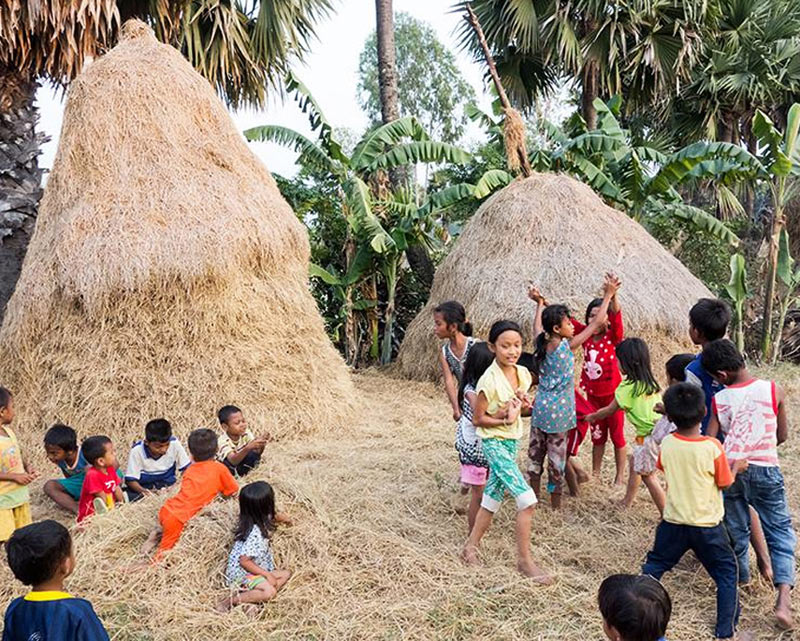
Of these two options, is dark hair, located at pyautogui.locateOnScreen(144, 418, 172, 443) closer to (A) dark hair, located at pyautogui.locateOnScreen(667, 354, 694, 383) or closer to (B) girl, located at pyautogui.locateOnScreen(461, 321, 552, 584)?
(B) girl, located at pyautogui.locateOnScreen(461, 321, 552, 584)

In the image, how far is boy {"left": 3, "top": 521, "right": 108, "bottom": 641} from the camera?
7.77 feet

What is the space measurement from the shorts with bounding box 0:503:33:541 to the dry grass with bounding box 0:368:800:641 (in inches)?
12.6

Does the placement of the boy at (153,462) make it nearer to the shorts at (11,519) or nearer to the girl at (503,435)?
the shorts at (11,519)

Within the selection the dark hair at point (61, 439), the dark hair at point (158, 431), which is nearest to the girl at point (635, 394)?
the dark hair at point (158, 431)

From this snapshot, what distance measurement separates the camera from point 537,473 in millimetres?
4781

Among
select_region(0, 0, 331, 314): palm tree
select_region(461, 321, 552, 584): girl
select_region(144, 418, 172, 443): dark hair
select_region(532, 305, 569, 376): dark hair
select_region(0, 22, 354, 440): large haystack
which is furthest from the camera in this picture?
select_region(0, 0, 331, 314): palm tree

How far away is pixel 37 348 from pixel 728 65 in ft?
46.1

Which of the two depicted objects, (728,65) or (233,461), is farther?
(728,65)

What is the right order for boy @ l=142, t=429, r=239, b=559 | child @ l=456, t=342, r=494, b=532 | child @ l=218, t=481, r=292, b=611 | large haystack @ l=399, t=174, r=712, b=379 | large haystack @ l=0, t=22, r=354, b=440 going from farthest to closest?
large haystack @ l=399, t=174, r=712, b=379, large haystack @ l=0, t=22, r=354, b=440, child @ l=456, t=342, r=494, b=532, boy @ l=142, t=429, r=239, b=559, child @ l=218, t=481, r=292, b=611

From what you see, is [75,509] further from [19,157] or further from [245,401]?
[19,157]

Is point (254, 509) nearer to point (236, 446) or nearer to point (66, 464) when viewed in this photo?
point (236, 446)

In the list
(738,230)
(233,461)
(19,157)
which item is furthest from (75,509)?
(738,230)

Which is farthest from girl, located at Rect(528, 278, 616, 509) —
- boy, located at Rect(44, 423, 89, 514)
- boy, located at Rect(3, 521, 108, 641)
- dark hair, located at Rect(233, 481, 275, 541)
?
boy, located at Rect(44, 423, 89, 514)

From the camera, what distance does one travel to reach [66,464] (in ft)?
16.3
